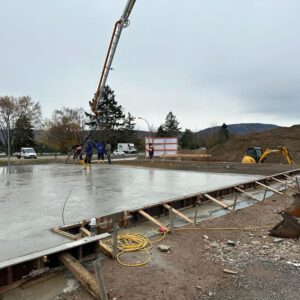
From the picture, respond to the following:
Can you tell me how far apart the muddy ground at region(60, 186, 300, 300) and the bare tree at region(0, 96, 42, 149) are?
4530 centimetres

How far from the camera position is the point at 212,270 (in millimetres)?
4367

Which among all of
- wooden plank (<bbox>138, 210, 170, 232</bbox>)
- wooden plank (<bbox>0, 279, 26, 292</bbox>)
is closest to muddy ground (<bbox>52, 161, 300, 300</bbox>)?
wooden plank (<bbox>138, 210, 170, 232</bbox>)

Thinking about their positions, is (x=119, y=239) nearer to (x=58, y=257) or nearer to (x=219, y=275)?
(x=58, y=257)

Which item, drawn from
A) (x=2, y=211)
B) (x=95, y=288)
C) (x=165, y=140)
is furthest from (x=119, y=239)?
(x=165, y=140)

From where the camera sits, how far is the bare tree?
46.6 m

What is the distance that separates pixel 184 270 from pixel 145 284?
676 mm

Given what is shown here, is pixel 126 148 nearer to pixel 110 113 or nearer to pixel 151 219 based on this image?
pixel 110 113

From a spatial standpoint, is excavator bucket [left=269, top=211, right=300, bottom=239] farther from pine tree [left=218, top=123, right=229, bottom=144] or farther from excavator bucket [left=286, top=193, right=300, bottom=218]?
pine tree [left=218, top=123, right=229, bottom=144]

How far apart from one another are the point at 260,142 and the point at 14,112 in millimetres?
35395

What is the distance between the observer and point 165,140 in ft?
92.3

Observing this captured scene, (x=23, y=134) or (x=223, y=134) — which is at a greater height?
(x=23, y=134)

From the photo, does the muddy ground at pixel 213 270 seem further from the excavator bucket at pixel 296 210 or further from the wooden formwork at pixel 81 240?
the excavator bucket at pixel 296 210

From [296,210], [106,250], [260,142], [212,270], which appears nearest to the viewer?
[212,270]

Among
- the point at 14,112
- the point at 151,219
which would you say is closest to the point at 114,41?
the point at 151,219
